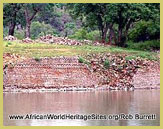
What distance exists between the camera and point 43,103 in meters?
26.2

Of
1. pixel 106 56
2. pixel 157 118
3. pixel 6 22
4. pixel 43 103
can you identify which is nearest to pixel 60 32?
pixel 6 22

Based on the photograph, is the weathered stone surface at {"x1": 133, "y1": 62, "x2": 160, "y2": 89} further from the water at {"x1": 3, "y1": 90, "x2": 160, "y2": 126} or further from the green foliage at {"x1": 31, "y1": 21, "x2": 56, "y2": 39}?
the green foliage at {"x1": 31, "y1": 21, "x2": 56, "y2": 39}

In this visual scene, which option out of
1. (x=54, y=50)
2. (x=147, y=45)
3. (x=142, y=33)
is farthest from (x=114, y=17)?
(x=142, y=33)

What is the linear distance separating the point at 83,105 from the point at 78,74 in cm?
968

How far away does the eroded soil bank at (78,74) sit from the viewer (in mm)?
33906

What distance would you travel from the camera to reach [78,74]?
114ft

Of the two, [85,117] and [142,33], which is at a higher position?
[142,33]

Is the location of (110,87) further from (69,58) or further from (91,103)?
A: (91,103)

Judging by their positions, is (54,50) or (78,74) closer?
(78,74)

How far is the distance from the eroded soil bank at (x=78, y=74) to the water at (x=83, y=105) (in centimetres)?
204

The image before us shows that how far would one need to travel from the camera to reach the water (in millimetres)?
20156

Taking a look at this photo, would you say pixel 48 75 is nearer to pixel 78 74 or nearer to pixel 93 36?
pixel 78 74

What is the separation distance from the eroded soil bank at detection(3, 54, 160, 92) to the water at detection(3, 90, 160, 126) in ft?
6.71

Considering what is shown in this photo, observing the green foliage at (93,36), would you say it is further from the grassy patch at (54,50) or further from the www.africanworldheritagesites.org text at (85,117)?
the www.africanworldheritagesites.org text at (85,117)
